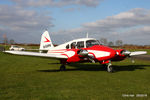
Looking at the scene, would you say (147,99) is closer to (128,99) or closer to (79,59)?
(128,99)

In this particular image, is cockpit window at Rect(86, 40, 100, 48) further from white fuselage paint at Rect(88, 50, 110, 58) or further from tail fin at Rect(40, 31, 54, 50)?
tail fin at Rect(40, 31, 54, 50)

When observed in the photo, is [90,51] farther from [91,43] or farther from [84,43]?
[84,43]

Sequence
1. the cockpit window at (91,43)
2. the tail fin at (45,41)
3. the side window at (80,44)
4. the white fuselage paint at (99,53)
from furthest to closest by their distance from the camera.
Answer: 1. the tail fin at (45,41)
2. the side window at (80,44)
3. the cockpit window at (91,43)
4. the white fuselage paint at (99,53)

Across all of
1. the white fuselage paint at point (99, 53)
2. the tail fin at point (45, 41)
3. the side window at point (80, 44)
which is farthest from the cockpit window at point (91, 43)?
the tail fin at point (45, 41)

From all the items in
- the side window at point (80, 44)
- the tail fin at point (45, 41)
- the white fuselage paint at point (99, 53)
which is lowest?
the white fuselage paint at point (99, 53)

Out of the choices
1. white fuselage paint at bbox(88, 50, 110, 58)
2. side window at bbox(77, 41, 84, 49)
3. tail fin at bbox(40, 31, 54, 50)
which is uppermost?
tail fin at bbox(40, 31, 54, 50)

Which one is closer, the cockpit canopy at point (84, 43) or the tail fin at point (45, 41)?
the cockpit canopy at point (84, 43)

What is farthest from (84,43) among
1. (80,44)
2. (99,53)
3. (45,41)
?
(45,41)

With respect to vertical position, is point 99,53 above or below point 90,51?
below

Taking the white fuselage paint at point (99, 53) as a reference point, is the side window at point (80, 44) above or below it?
above

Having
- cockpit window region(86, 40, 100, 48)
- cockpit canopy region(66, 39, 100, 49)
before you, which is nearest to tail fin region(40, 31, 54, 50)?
cockpit canopy region(66, 39, 100, 49)

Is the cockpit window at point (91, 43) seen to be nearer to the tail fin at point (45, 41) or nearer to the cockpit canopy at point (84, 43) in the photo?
the cockpit canopy at point (84, 43)

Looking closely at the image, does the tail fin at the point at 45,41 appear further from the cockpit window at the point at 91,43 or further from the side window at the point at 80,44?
the cockpit window at the point at 91,43

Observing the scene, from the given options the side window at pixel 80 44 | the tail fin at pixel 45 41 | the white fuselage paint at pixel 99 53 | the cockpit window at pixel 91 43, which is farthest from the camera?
the tail fin at pixel 45 41
